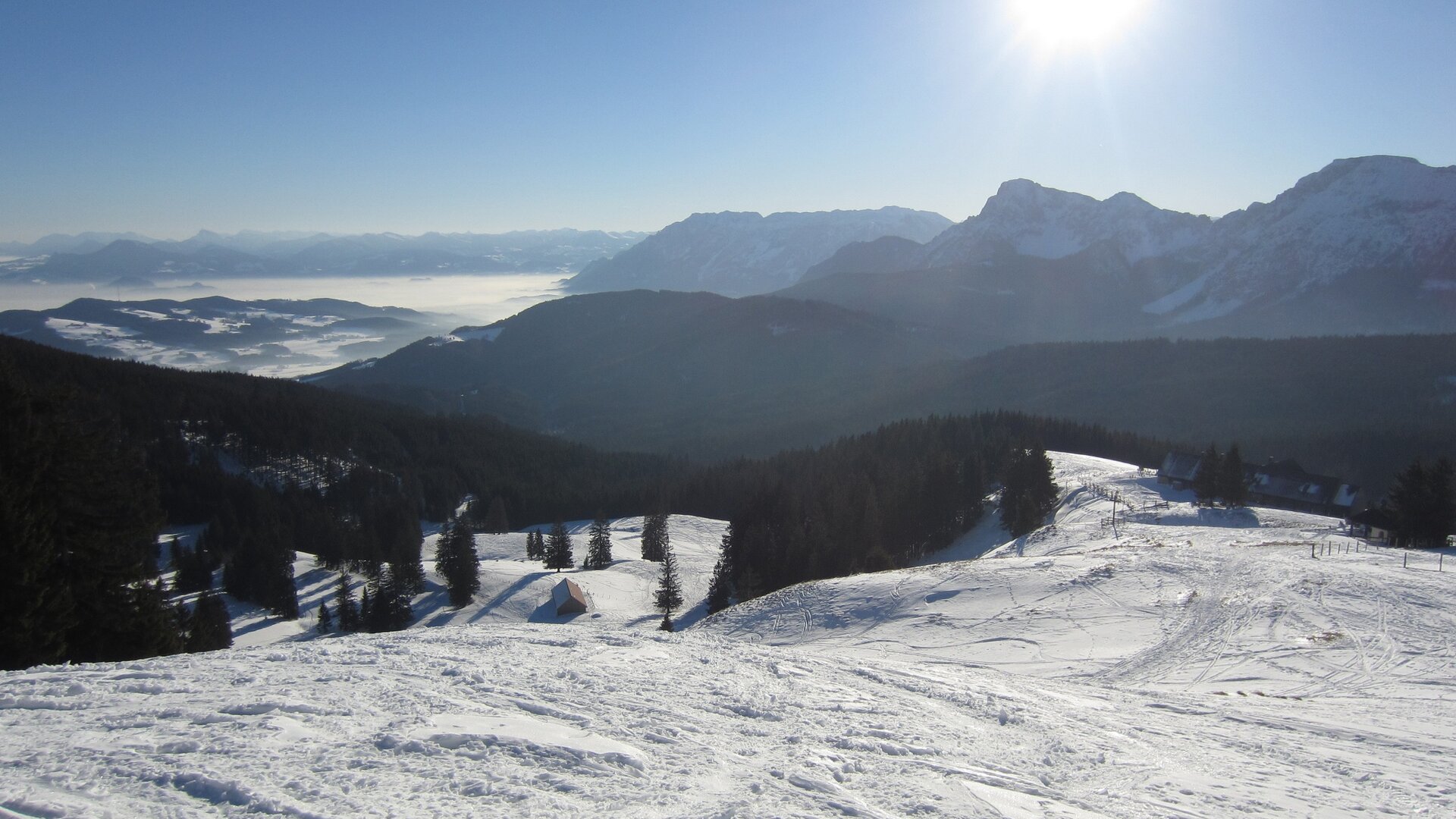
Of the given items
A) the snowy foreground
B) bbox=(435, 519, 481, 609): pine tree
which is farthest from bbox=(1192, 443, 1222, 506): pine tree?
bbox=(435, 519, 481, 609): pine tree

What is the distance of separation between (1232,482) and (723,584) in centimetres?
3800

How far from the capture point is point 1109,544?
39969 millimetres

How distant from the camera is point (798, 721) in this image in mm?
11883

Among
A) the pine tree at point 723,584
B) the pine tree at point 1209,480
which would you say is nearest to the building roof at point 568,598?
the pine tree at point 723,584

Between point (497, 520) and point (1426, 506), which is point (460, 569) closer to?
point (497, 520)

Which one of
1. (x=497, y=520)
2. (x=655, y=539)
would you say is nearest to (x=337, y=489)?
(x=497, y=520)

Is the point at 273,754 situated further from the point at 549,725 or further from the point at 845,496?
the point at 845,496

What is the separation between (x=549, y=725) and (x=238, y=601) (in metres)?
55.9

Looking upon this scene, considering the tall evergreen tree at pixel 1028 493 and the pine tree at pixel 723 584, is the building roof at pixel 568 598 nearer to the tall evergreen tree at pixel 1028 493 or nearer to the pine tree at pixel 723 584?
the pine tree at pixel 723 584

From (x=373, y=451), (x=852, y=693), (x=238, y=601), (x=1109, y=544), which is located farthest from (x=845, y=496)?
(x=373, y=451)

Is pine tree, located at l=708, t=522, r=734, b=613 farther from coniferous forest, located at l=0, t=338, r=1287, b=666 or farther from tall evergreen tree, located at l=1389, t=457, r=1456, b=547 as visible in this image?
tall evergreen tree, located at l=1389, t=457, r=1456, b=547

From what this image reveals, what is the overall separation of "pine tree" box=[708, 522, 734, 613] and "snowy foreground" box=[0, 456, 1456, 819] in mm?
22511

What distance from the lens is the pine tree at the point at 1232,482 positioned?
53787 mm

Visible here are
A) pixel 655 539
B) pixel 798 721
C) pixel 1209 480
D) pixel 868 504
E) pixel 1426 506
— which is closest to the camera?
pixel 798 721
